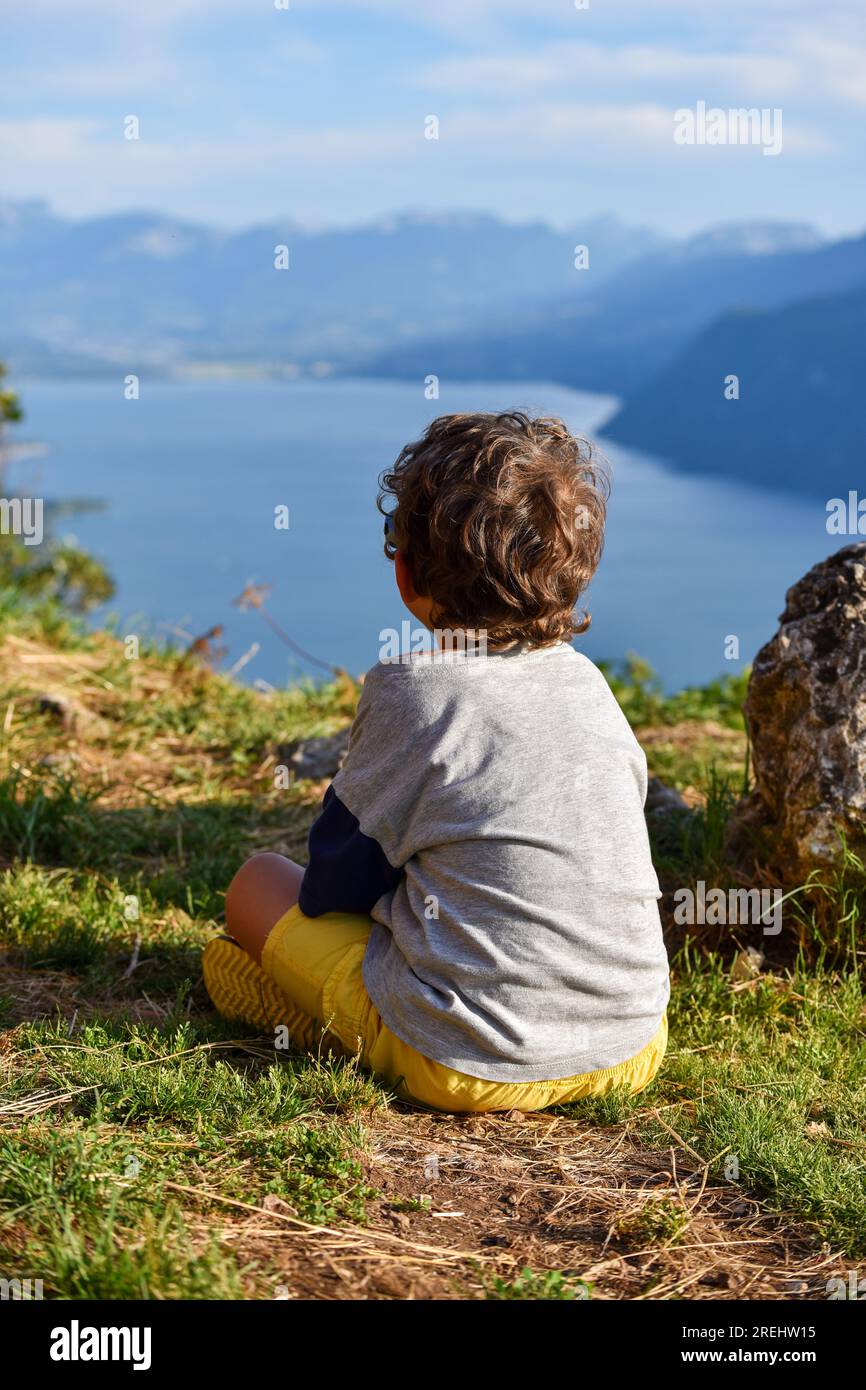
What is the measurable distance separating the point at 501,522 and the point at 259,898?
964mm

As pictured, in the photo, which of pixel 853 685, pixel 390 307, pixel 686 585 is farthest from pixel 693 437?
pixel 390 307

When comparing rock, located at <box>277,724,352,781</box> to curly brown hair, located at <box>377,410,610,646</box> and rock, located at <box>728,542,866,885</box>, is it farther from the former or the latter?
curly brown hair, located at <box>377,410,610,646</box>

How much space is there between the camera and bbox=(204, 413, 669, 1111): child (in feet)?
6.37

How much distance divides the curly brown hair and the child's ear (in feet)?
0.07

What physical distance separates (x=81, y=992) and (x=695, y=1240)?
1.53 meters

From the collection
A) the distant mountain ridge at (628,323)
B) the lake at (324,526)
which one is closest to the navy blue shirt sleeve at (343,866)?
the lake at (324,526)

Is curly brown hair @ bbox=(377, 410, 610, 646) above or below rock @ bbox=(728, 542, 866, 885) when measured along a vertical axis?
above

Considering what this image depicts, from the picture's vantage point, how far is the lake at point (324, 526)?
43.3m

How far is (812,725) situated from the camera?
9.68 feet

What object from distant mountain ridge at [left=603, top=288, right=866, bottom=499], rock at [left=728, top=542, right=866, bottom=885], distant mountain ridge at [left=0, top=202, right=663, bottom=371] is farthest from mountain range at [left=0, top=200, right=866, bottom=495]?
rock at [left=728, top=542, right=866, bottom=885]

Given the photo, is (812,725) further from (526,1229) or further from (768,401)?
(768,401)

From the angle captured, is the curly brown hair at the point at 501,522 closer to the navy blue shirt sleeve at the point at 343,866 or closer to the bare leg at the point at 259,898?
the navy blue shirt sleeve at the point at 343,866

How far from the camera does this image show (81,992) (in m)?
2.69

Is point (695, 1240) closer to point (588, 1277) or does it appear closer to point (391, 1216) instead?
point (588, 1277)
